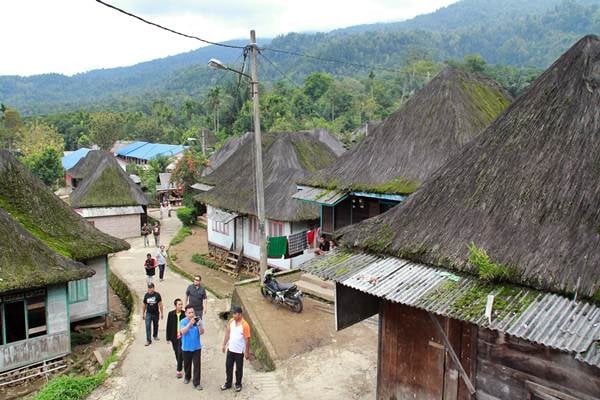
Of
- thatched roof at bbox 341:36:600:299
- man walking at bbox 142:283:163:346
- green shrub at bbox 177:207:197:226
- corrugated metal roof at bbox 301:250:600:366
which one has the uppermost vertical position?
thatched roof at bbox 341:36:600:299

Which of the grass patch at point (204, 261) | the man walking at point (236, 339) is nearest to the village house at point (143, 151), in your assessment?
the grass patch at point (204, 261)

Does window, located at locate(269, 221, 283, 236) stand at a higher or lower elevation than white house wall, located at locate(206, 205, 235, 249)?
higher

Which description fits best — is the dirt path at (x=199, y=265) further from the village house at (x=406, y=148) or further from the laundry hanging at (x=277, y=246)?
the village house at (x=406, y=148)

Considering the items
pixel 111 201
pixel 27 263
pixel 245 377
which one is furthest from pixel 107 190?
pixel 245 377

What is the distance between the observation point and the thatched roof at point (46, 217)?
591 inches

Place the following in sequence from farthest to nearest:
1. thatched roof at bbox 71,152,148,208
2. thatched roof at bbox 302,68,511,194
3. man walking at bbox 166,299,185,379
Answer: thatched roof at bbox 71,152,148,208
thatched roof at bbox 302,68,511,194
man walking at bbox 166,299,185,379

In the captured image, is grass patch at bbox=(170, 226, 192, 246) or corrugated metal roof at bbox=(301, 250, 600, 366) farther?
grass patch at bbox=(170, 226, 192, 246)

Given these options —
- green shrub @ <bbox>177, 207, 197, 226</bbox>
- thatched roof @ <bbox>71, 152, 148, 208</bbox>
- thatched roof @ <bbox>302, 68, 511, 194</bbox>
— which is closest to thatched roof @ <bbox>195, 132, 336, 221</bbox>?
thatched roof @ <bbox>302, 68, 511, 194</bbox>

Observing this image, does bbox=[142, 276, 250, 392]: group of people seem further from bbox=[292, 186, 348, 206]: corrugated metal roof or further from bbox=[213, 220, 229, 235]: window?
bbox=[213, 220, 229, 235]: window

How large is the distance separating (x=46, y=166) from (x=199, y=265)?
111ft

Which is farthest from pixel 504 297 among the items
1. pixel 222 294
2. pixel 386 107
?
pixel 386 107

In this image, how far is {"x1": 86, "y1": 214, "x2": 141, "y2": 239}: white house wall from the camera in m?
30.6

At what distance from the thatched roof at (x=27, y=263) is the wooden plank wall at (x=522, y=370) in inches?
414

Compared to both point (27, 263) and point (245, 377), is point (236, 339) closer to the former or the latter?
point (245, 377)
